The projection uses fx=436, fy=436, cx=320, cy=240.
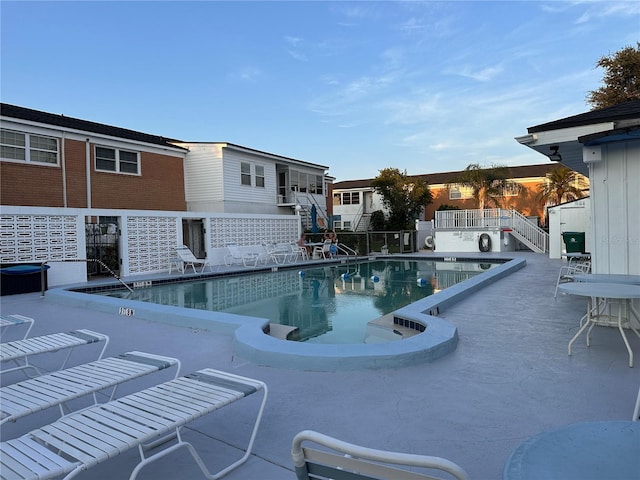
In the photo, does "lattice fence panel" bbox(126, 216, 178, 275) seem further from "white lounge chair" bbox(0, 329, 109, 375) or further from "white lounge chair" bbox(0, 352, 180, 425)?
"white lounge chair" bbox(0, 352, 180, 425)

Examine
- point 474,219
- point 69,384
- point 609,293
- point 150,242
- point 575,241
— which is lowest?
point 69,384

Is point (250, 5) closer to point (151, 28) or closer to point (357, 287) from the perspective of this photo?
point (151, 28)

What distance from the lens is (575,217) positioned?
16.6 m

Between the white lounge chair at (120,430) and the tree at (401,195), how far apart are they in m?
26.9

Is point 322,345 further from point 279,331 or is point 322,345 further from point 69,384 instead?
point 69,384

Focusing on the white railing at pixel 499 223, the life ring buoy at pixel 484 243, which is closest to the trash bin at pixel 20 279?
the white railing at pixel 499 223

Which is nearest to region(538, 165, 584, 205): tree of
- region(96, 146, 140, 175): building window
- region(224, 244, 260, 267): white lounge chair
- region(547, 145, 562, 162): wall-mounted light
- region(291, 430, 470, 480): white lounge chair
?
region(224, 244, 260, 267): white lounge chair

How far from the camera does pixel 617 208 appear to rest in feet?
18.4

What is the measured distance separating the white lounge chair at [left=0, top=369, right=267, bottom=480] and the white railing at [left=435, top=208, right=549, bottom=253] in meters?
21.4

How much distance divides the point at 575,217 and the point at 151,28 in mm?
16279

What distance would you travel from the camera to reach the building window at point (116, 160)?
1662cm

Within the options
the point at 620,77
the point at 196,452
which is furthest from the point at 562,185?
the point at 196,452

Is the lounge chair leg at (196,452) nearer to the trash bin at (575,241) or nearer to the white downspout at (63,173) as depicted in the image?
the white downspout at (63,173)

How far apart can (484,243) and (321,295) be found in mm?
14099
